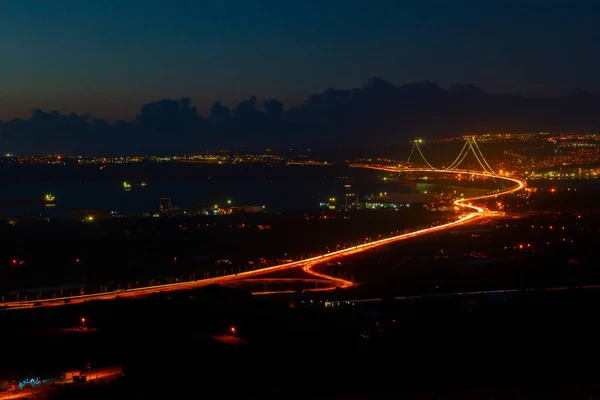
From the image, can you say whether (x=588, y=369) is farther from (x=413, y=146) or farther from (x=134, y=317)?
(x=413, y=146)

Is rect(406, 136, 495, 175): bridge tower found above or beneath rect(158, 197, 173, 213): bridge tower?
above

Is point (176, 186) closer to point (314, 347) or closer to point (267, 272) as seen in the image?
point (267, 272)

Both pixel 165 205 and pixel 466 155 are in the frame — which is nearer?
pixel 165 205

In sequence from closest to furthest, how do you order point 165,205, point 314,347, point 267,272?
point 314,347 < point 267,272 < point 165,205

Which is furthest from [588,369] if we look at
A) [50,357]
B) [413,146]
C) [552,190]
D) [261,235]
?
[413,146]

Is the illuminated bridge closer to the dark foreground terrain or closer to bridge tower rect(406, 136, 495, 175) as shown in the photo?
the dark foreground terrain

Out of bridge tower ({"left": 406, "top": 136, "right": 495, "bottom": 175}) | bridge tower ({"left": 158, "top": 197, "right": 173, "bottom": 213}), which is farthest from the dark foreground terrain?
bridge tower ({"left": 406, "top": 136, "right": 495, "bottom": 175})

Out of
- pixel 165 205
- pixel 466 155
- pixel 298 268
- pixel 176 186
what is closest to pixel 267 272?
pixel 298 268

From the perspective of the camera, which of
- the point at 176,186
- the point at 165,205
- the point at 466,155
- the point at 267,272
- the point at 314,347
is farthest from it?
the point at 466,155

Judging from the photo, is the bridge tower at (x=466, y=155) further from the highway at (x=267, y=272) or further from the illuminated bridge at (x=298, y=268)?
the highway at (x=267, y=272)
